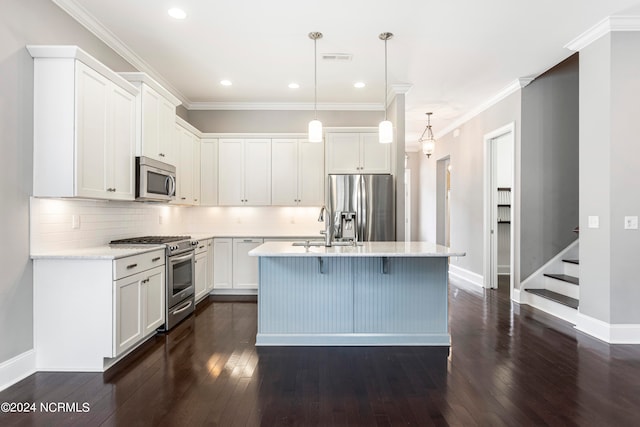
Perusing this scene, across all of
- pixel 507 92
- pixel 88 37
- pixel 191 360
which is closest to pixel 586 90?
pixel 507 92

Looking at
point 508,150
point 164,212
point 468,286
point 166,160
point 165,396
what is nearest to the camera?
point 165,396

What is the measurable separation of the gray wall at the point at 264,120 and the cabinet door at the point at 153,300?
9.89 feet

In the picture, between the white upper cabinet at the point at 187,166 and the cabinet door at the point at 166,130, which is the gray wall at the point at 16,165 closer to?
the cabinet door at the point at 166,130

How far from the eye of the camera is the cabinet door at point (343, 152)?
5.43 m

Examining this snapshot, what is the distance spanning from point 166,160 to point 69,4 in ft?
5.49

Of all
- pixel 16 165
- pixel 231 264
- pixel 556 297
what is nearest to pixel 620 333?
pixel 556 297

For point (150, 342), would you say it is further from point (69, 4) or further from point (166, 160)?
point (69, 4)

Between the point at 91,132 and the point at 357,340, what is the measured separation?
9.50ft

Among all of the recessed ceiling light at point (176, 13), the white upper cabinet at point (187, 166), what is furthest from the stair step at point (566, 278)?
the recessed ceiling light at point (176, 13)

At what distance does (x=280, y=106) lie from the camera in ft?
19.0

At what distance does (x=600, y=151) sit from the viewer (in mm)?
3467

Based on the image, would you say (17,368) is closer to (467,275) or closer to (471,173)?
(467,275)

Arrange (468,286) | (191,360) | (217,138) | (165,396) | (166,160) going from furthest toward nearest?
(468,286), (217,138), (166,160), (191,360), (165,396)

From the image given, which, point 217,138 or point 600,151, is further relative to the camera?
point 217,138
